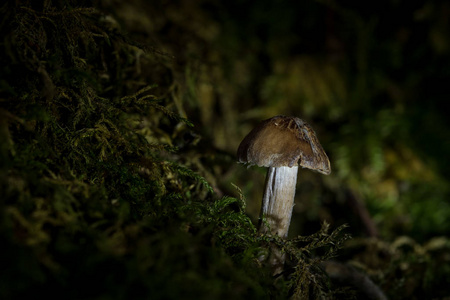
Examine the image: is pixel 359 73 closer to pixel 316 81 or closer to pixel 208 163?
pixel 316 81

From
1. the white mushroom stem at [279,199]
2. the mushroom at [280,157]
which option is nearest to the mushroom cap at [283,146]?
the mushroom at [280,157]

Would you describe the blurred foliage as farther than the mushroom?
No

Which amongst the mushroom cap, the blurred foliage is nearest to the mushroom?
the mushroom cap

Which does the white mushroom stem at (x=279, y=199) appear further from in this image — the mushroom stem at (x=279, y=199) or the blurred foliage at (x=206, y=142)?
the blurred foliage at (x=206, y=142)

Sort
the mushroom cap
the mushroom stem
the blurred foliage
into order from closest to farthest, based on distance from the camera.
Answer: the blurred foliage, the mushroom cap, the mushroom stem

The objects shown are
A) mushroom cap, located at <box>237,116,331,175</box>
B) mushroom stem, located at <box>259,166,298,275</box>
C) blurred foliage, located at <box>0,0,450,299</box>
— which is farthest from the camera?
mushroom stem, located at <box>259,166,298,275</box>

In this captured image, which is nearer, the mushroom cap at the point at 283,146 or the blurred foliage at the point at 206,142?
the blurred foliage at the point at 206,142

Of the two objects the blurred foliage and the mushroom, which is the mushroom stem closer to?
the mushroom
